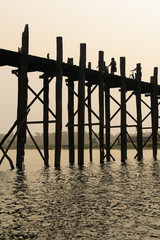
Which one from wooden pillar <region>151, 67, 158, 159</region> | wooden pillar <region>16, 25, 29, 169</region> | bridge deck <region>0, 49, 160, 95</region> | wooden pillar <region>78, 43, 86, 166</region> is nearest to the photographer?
bridge deck <region>0, 49, 160, 95</region>

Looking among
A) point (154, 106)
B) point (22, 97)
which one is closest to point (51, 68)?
point (22, 97)

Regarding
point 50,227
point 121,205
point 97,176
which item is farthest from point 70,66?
point 50,227

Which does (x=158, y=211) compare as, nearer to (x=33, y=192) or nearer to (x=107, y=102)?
(x=33, y=192)

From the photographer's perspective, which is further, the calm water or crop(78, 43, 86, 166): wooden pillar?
crop(78, 43, 86, 166): wooden pillar

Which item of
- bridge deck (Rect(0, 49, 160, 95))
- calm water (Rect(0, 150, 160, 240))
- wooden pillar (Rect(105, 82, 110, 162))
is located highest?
bridge deck (Rect(0, 49, 160, 95))

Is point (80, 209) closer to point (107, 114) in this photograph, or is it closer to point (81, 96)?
point (81, 96)

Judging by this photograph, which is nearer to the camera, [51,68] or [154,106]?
[51,68]

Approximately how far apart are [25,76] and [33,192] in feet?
24.6

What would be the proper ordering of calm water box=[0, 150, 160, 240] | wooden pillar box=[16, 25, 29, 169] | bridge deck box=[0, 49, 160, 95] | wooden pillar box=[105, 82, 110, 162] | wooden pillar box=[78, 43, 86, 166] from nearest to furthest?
calm water box=[0, 150, 160, 240] → bridge deck box=[0, 49, 160, 95] → wooden pillar box=[16, 25, 29, 169] → wooden pillar box=[78, 43, 86, 166] → wooden pillar box=[105, 82, 110, 162]

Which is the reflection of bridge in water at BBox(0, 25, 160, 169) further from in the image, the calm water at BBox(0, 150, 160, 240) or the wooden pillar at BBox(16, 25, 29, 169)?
the calm water at BBox(0, 150, 160, 240)

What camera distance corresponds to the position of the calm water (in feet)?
26.3

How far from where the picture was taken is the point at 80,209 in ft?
33.6

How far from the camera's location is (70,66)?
2212cm

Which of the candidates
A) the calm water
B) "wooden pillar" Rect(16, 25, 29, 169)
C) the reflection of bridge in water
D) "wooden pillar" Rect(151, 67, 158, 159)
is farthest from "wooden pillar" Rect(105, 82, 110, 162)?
the calm water
